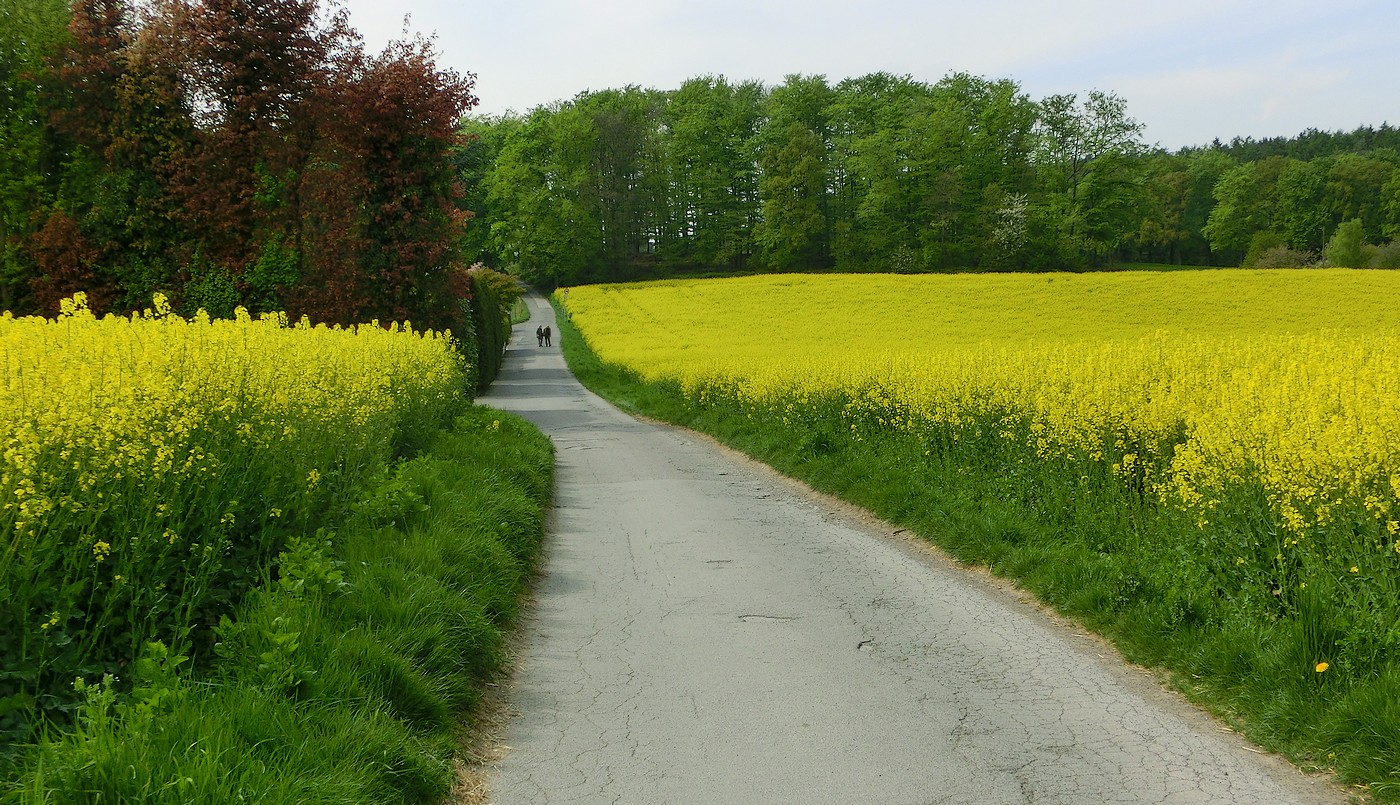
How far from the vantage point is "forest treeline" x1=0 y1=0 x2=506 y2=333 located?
17.1 m

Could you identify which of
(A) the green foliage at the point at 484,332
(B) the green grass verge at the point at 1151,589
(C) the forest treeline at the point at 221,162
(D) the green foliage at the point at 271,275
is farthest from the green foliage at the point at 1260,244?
(B) the green grass verge at the point at 1151,589

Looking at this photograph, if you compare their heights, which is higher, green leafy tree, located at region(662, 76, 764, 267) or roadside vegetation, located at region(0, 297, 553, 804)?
green leafy tree, located at region(662, 76, 764, 267)

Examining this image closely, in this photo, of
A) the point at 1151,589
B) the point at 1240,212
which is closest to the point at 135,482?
the point at 1151,589

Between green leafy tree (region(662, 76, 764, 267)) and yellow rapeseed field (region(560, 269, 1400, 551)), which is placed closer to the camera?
yellow rapeseed field (region(560, 269, 1400, 551))

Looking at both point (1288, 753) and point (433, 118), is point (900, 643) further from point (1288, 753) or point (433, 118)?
point (433, 118)

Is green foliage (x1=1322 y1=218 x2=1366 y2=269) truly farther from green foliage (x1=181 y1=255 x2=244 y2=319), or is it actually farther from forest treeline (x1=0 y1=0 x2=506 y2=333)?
green foliage (x1=181 y1=255 x2=244 y2=319)

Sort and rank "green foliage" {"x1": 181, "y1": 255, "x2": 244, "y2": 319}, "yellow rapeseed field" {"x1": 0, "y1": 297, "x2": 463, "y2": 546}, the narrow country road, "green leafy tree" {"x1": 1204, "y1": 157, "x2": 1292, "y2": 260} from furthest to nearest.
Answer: "green leafy tree" {"x1": 1204, "y1": 157, "x2": 1292, "y2": 260}, "green foliage" {"x1": 181, "y1": 255, "x2": 244, "y2": 319}, the narrow country road, "yellow rapeseed field" {"x1": 0, "y1": 297, "x2": 463, "y2": 546}

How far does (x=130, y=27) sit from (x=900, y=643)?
1963cm

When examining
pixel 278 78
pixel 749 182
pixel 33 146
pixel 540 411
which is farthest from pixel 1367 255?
pixel 33 146

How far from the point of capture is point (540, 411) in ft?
74.5

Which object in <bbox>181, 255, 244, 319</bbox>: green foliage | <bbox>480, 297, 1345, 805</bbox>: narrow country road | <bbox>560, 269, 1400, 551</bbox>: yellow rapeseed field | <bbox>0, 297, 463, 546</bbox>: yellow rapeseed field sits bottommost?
<bbox>480, 297, 1345, 805</bbox>: narrow country road

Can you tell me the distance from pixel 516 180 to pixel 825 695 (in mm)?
75271

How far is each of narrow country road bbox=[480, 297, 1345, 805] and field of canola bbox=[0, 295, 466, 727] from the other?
5.62ft

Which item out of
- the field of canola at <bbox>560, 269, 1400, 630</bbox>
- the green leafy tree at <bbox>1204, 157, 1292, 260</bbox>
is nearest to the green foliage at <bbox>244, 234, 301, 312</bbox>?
the field of canola at <bbox>560, 269, 1400, 630</bbox>
